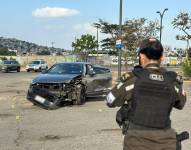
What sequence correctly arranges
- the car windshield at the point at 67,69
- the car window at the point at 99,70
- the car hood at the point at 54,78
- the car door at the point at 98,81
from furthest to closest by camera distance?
the car window at the point at 99,70 → the car door at the point at 98,81 → the car windshield at the point at 67,69 → the car hood at the point at 54,78

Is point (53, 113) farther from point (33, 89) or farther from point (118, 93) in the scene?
point (118, 93)

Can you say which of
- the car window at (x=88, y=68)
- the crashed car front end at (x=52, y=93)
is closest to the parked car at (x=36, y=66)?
the car window at (x=88, y=68)

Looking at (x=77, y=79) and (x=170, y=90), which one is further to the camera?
(x=77, y=79)

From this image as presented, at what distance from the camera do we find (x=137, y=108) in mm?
4484

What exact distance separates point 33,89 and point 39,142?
680 centimetres

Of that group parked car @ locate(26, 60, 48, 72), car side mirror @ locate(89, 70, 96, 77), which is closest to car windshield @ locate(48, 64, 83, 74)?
car side mirror @ locate(89, 70, 96, 77)

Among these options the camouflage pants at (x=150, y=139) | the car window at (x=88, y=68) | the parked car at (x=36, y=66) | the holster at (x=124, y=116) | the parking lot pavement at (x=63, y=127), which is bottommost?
the parked car at (x=36, y=66)

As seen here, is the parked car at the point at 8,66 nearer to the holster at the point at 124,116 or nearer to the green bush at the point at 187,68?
the green bush at the point at 187,68

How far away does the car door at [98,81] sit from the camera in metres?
18.6

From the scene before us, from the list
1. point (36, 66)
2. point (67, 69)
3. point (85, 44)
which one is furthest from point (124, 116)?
point (85, 44)

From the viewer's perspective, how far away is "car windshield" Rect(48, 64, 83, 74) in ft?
60.0

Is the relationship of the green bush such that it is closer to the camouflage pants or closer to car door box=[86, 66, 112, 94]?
car door box=[86, 66, 112, 94]

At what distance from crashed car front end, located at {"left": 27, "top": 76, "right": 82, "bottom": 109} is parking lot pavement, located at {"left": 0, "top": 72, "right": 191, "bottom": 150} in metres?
0.29

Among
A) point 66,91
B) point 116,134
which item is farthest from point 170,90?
point 66,91
